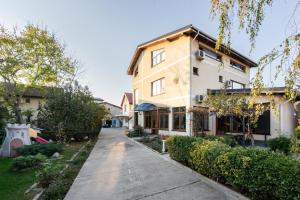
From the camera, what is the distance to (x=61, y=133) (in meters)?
17.2

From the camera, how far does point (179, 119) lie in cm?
1808

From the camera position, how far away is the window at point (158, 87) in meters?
21.2

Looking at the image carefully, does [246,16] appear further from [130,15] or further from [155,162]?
[130,15]

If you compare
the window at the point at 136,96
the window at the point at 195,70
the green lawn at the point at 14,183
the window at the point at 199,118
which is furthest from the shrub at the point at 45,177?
the window at the point at 136,96

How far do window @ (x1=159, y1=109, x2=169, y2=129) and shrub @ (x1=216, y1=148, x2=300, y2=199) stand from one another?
46.2ft

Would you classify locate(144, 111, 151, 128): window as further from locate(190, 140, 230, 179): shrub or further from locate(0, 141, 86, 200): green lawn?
locate(0, 141, 86, 200): green lawn

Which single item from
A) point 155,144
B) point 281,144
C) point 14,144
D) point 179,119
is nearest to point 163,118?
point 179,119

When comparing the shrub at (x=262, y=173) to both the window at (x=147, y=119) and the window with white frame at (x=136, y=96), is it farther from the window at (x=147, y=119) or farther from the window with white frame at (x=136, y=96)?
the window with white frame at (x=136, y=96)

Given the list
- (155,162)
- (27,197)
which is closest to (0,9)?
(27,197)

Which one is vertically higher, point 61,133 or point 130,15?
point 130,15

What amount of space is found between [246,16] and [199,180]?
535cm

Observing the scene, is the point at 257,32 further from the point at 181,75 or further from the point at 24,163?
the point at 181,75

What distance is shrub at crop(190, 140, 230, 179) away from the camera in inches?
251

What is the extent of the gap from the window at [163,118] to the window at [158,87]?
7.36 feet
